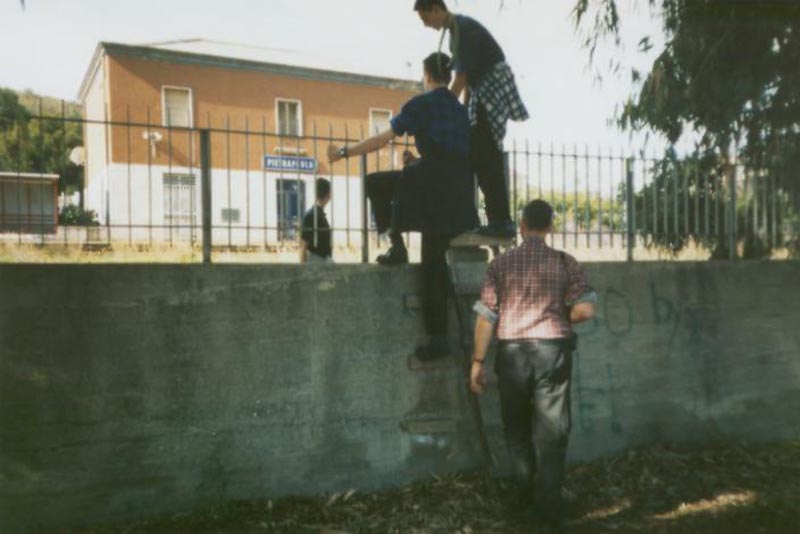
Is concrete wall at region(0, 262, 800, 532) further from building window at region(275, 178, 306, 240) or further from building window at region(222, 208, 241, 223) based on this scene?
building window at region(275, 178, 306, 240)

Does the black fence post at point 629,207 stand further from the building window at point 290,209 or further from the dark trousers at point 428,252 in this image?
the building window at point 290,209

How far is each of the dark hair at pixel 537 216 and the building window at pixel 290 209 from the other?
6.02ft

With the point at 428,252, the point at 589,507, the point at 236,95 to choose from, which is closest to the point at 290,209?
the point at 428,252

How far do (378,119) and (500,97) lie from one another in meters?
23.6

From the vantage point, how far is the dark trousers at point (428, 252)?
482 centimetres

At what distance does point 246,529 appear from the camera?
436 centimetres

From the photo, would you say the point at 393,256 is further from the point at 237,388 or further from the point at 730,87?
the point at 730,87

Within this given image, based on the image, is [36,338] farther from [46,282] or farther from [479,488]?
[479,488]

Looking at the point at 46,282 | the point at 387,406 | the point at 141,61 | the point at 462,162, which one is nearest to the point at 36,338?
the point at 46,282

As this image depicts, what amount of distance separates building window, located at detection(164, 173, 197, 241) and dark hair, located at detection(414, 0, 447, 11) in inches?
78.5

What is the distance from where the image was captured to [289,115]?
87.2 ft

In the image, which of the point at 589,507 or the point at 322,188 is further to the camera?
the point at 322,188

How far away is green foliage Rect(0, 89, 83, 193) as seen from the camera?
14.1ft

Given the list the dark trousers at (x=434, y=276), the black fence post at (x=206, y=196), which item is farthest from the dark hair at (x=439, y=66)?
the black fence post at (x=206, y=196)
